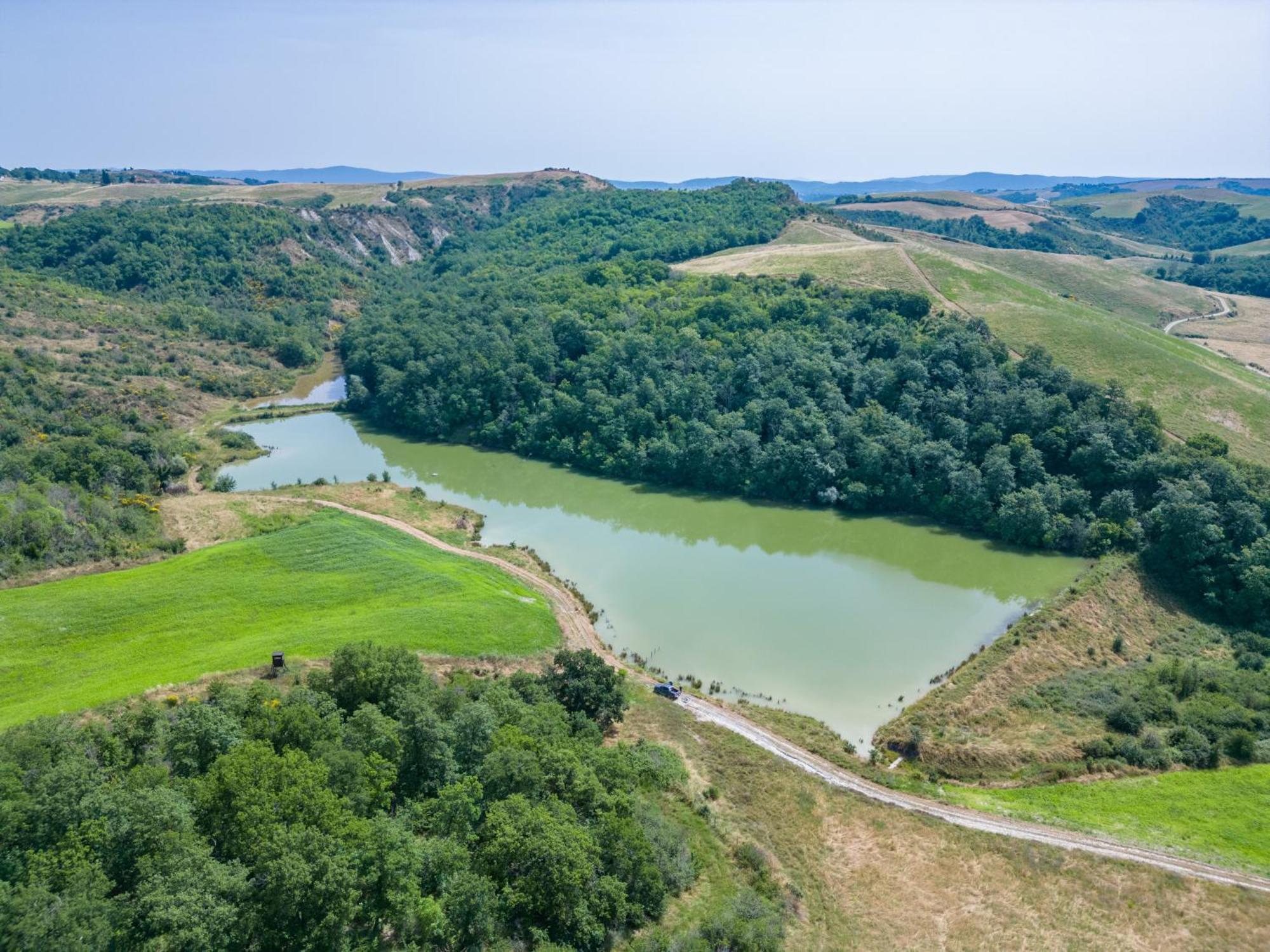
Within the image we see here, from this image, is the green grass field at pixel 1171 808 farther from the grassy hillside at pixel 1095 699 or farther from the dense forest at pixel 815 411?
the dense forest at pixel 815 411

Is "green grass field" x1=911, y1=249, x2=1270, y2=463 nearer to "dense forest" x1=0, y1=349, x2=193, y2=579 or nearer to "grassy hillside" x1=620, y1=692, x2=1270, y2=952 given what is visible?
"grassy hillside" x1=620, y1=692, x2=1270, y2=952

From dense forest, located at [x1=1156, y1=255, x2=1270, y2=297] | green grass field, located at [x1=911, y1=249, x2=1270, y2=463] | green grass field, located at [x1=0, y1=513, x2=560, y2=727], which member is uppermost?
dense forest, located at [x1=1156, y1=255, x2=1270, y2=297]

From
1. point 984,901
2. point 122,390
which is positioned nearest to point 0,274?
point 122,390

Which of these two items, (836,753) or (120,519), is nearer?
(836,753)

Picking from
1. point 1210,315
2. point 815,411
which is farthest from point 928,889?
point 1210,315

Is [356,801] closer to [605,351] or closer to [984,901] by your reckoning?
[984,901]

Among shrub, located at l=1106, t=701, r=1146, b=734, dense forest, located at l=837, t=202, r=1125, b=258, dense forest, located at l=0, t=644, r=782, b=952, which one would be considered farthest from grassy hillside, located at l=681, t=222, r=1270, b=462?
dense forest, located at l=0, t=644, r=782, b=952

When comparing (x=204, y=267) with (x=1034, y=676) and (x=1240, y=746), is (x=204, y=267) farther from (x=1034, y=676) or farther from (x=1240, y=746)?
(x=1240, y=746)
